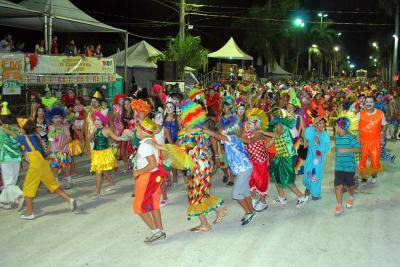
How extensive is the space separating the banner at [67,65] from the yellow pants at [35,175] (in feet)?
24.8

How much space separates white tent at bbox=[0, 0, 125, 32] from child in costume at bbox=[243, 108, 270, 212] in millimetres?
10686

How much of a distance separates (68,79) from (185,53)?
960 centimetres

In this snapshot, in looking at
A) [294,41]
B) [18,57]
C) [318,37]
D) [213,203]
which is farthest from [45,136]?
[318,37]

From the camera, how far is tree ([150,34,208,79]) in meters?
24.3

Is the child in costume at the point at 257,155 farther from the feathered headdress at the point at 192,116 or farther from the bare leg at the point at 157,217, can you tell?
the bare leg at the point at 157,217

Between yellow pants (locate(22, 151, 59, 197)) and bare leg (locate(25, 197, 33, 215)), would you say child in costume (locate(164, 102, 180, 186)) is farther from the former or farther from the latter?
bare leg (locate(25, 197, 33, 215))

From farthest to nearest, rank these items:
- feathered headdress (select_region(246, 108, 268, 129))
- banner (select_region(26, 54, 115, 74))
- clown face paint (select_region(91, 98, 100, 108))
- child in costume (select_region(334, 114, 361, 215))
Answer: banner (select_region(26, 54, 115, 74)), clown face paint (select_region(91, 98, 100, 108)), child in costume (select_region(334, 114, 361, 215)), feathered headdress (select_region(246, 108, 268, 129))

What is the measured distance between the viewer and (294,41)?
186ft

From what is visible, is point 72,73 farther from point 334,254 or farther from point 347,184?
point 334,254

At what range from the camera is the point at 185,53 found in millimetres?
24297

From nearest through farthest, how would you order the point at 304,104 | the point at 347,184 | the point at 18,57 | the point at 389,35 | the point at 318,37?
the point at 347,184 < the point at 304,104 < the point at 18,57 < the point at 389,35 < the point at 318,37

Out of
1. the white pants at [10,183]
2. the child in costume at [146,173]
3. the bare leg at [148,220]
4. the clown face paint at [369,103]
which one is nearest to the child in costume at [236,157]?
the child in costume at [146,173]

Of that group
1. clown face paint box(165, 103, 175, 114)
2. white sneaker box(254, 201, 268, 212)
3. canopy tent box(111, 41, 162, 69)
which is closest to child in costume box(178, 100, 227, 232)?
white sneaker box(254, 201, 268, 212)

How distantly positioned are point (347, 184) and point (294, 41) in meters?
51.6
